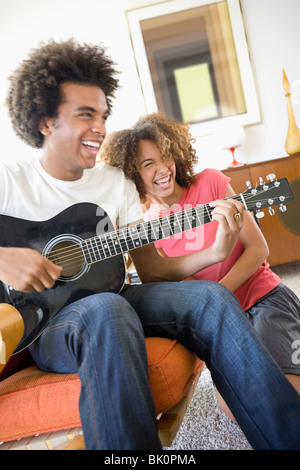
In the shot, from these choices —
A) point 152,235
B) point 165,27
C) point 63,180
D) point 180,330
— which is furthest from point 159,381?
point 165,27

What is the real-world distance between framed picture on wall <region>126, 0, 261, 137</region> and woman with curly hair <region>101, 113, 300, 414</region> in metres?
1.28

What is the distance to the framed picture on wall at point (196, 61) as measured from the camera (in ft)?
8.80

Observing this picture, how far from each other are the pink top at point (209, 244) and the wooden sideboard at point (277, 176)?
1.05 metres

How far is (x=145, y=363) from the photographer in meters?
0.80

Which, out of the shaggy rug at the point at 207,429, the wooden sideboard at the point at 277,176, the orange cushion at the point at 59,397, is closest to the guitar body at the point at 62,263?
the orange cushion at the point at 59,397

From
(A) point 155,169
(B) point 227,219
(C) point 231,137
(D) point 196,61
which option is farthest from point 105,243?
(D) point 196,61

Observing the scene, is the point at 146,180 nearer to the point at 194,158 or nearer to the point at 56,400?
the point at 194,158

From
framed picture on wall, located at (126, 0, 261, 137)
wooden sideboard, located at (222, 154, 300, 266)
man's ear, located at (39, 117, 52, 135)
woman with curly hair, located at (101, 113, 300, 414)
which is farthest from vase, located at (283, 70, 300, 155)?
man's ear, located at (39, 117, 52, 135)

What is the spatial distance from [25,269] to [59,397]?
0.96ft

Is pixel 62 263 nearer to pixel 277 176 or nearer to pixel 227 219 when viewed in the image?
pixel 227 219

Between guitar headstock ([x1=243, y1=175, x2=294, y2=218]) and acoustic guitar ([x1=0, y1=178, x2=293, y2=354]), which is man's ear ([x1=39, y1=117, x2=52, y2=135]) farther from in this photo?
guitar headstock ([x1=243, y1=175, x2=294, y2=218])

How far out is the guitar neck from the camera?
1.04 meters

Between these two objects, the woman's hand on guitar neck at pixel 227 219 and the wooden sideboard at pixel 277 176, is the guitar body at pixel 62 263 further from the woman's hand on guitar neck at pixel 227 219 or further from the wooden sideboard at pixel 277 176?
the wooden sideboard at pixel 277 176
